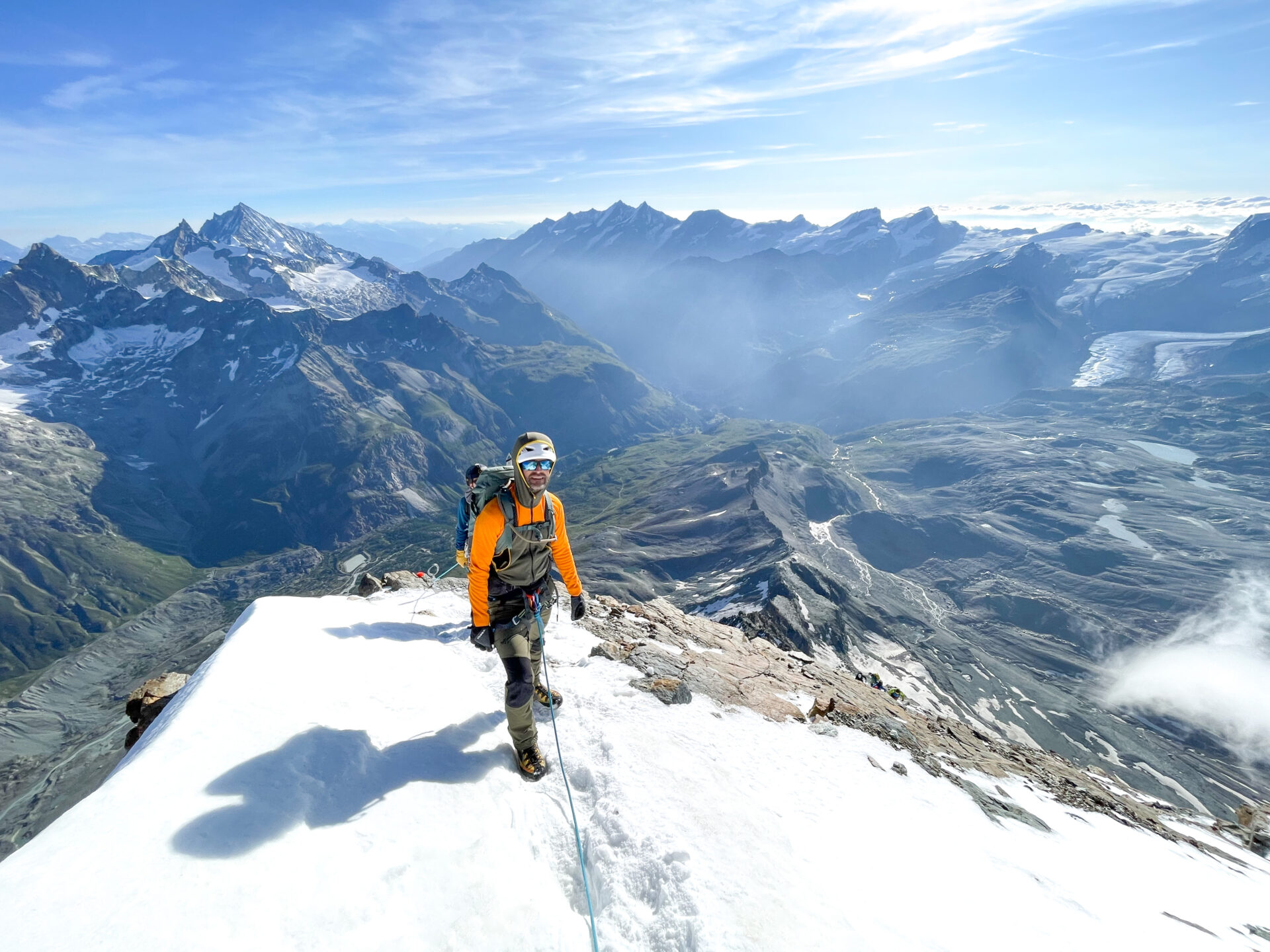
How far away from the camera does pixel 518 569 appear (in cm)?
1148

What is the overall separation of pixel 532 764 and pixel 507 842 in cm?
201

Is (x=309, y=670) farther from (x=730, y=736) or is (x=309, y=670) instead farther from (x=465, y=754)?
(x=730, y=736)

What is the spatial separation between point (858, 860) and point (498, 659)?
1036cm

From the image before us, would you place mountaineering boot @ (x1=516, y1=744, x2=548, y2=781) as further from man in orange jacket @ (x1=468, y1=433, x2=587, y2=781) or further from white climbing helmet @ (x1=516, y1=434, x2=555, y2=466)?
white climbing helmet @ (x1=516, y1=434, x2=555, y2=466)

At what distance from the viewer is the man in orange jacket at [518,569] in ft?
36.0

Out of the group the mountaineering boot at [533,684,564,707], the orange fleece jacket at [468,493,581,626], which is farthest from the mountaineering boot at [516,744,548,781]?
the orange fleece jacket at [468,493,581,626]

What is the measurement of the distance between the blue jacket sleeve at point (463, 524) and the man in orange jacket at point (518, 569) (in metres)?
2.40

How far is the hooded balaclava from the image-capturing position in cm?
1120

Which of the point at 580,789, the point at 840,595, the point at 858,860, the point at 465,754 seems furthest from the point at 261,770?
the point at 840,595

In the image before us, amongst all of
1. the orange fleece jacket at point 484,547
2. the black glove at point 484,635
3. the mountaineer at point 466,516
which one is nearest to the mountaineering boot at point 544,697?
the black glove at point 484,635

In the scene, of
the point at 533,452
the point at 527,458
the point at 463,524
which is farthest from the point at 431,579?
the point at 533,452

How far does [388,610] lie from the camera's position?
829 inches

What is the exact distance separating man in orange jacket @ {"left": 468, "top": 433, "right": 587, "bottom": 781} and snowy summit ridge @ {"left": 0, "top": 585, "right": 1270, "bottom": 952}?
1.14 metres

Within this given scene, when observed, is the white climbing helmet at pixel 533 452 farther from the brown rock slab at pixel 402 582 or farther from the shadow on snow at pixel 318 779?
the brown rock slab at pixel 402 582
